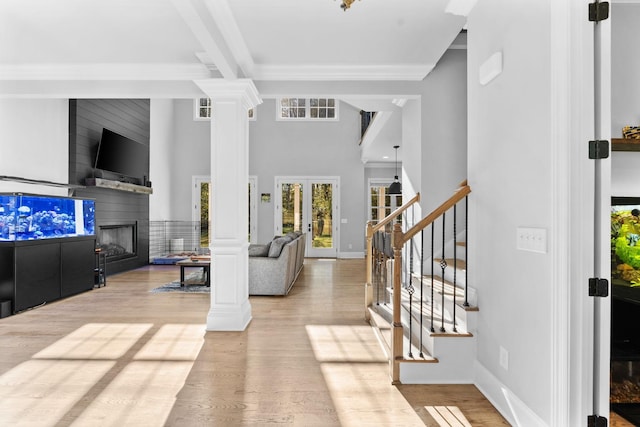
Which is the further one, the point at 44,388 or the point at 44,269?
the point at 44,269

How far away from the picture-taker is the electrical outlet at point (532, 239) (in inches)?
79.2

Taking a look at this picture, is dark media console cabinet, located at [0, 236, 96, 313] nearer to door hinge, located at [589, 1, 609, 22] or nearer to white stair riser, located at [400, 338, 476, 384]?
white stair riser, located at [400, 338, 476, 384]

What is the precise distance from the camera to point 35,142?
18.9 ft

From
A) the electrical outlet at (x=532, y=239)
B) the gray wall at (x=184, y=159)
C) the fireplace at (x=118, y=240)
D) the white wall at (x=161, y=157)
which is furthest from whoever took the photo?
the gray wall at (x=184, y=159)

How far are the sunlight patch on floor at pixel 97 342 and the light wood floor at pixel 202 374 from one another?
0.01m

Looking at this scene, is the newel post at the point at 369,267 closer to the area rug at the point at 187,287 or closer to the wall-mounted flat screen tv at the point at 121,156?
the area rug at the point at 187,287

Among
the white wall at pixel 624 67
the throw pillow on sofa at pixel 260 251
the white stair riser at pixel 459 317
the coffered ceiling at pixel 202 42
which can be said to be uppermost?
the coffered ceiling at pixel 202 42

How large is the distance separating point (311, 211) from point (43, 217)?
6.86 m

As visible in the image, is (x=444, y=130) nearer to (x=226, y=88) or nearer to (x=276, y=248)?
(x=226, y=88)

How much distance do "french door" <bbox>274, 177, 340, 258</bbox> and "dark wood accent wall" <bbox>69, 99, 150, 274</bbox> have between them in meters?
3.62

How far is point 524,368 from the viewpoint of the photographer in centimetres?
221

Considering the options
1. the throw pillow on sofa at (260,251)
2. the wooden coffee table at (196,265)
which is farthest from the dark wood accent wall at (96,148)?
the throw pillow on sofa at (260,251)

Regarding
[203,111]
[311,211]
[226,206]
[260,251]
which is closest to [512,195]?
[226,206]

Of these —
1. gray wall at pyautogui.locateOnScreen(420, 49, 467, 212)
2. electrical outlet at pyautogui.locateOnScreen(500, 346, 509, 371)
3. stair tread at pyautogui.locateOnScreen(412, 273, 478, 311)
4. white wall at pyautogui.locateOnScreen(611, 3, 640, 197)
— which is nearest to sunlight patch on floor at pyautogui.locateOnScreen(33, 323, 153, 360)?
stair tread at pyautogui.locateOnScreen(412, 273, 478, 311)
